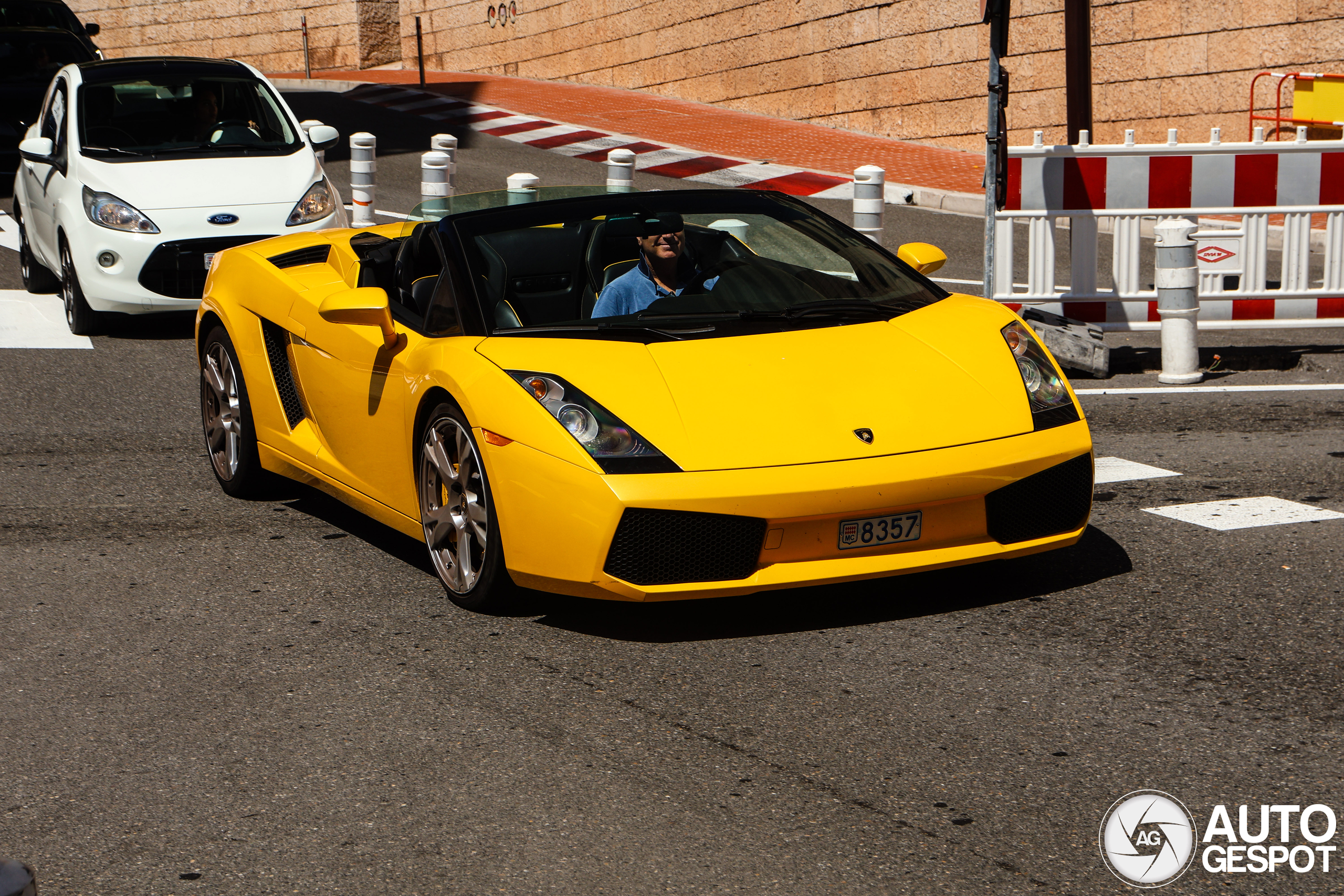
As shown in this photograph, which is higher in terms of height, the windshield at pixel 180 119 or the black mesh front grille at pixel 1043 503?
the windshield at pixel 180 119

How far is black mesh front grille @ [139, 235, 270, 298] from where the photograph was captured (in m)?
10.3

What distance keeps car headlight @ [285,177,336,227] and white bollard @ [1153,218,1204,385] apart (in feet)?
16.8

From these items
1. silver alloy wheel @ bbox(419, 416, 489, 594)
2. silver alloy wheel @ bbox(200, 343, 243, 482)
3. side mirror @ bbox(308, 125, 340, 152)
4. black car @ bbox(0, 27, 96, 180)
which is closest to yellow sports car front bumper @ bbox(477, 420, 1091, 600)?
silver alloy wheel @ bbox(419, 416, 489, 594)

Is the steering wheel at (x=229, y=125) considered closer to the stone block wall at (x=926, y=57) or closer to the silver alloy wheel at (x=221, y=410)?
the silver alloy wheel at (x=221, y=410)

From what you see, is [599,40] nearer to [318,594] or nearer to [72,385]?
[72,385]

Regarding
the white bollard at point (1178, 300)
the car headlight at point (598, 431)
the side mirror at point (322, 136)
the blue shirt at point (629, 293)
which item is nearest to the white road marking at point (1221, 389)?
the white bollard at point (1178, 300)

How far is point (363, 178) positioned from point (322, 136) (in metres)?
1.85

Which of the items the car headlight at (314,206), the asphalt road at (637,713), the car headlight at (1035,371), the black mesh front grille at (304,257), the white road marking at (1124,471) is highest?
the car headlight at (314,206)

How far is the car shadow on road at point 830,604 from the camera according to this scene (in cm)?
492

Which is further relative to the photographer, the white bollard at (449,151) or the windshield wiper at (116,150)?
the white bollard at (449,151)

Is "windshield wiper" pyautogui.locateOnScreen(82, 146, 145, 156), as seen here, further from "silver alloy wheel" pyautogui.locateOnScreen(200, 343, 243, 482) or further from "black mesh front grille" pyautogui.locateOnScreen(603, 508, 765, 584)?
"black mesh front grille" pyautogui.locateOnScreen(603, 508, 765, 584)
